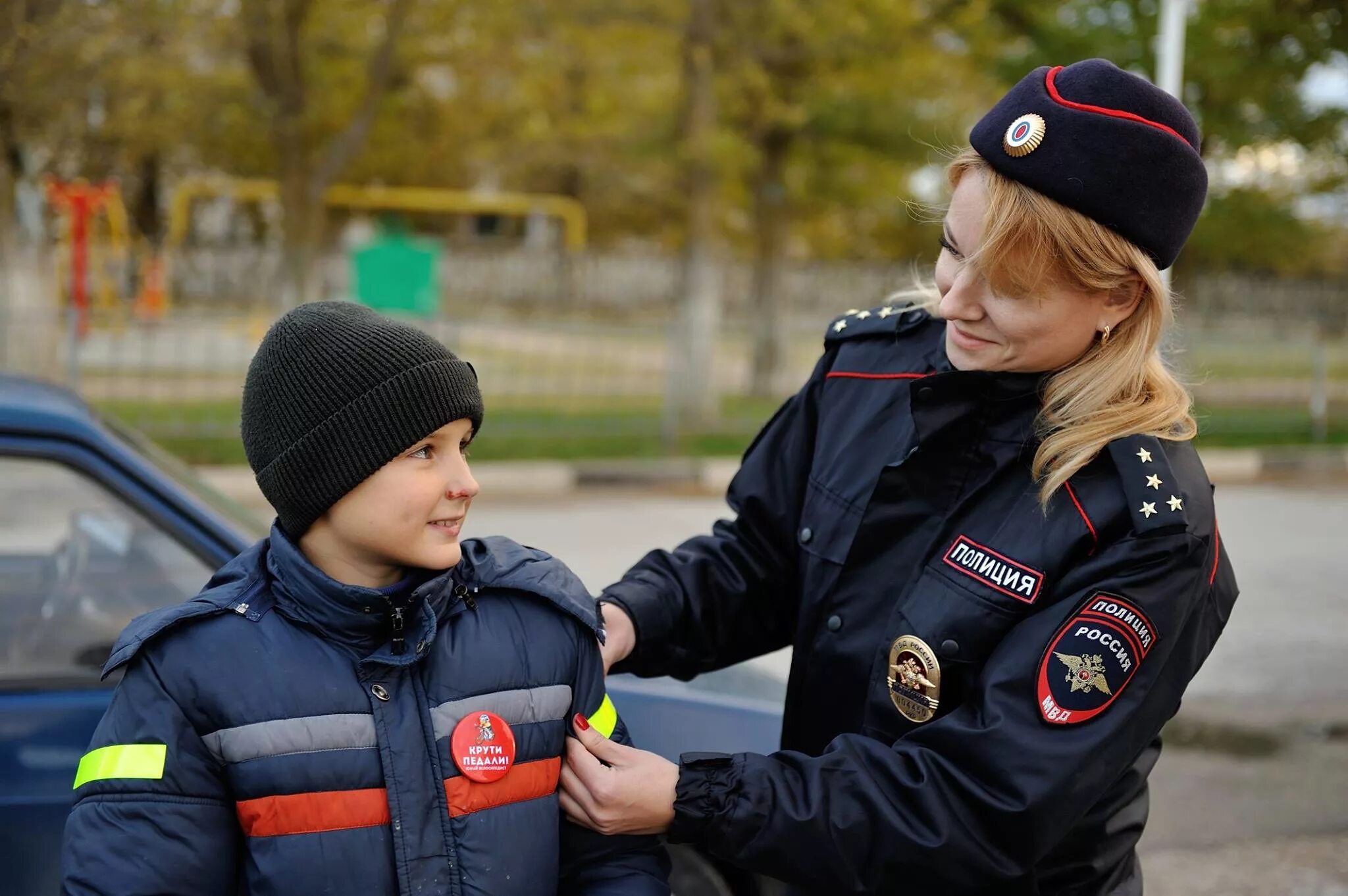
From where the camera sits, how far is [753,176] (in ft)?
55.5

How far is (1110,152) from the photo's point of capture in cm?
169

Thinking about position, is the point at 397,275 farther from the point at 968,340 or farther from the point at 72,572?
the point at 968,340

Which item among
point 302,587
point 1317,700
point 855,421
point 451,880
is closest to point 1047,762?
point 855,421

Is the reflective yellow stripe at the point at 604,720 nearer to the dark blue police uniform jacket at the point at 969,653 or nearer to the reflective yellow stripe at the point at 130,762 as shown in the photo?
the dark blue police uniform jacket at the point at 969,653

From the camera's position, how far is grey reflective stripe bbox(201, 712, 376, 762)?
1611 millimetres

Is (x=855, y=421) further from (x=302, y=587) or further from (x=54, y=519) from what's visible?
(x=54, y=519)

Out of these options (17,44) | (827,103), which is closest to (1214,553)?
(17,44)

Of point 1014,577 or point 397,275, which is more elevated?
point 1014,577

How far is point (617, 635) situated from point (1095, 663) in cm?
75

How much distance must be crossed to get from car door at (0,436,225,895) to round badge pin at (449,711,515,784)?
3.60ft

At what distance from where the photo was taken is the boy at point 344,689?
160cm

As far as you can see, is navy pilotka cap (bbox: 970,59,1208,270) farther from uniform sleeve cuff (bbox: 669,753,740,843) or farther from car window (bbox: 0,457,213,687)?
car window (bbox: 0,457,213,687)

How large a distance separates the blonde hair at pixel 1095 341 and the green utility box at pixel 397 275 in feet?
67.8

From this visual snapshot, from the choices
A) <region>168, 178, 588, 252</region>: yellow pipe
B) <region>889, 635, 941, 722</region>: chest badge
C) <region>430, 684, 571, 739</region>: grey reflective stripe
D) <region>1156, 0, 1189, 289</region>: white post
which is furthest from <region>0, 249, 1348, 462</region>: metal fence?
<region>168, 178, 588, 252</region>: yellow pipe
